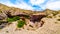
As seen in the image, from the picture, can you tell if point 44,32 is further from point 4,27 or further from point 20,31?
point 4,27

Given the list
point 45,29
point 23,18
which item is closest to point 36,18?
point 23,18

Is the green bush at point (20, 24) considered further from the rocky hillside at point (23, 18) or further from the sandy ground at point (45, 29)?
the sandy ground at point (45, 29)

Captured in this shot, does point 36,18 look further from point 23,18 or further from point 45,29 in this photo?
point 45,29

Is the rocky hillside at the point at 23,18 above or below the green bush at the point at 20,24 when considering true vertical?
above

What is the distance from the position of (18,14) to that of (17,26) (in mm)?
3882

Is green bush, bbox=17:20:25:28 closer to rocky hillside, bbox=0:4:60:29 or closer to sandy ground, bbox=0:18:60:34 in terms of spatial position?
rocky hillside, bbox=0:4:60:29

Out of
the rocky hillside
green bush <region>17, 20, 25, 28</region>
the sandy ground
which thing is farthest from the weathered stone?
the sandy ground

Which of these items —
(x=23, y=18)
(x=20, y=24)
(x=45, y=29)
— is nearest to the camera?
(x=45, y=29)

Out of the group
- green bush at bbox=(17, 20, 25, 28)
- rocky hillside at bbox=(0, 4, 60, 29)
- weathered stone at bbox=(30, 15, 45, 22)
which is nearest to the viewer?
green bush at bbox=(17, 20, 25, 28)

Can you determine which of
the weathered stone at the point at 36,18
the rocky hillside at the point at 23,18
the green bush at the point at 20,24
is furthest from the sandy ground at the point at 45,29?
the weathered stone at the point at 36,18

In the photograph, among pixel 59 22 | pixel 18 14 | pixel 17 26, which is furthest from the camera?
pixel 18 14

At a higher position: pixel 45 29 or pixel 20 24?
pixel 20 24

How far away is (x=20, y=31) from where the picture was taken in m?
13.2

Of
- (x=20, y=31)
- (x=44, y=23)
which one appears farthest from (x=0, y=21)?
(x=44, y=23)
